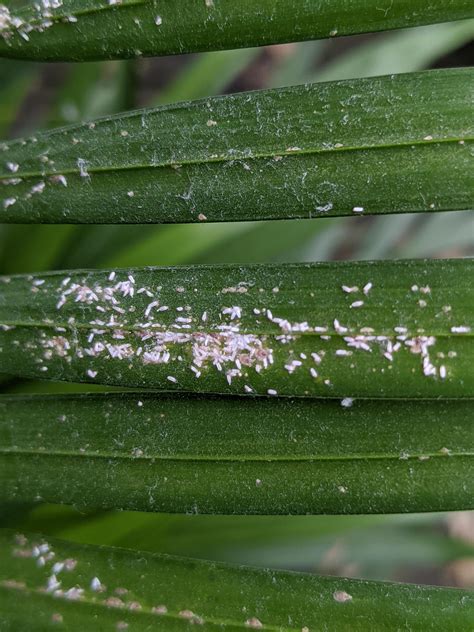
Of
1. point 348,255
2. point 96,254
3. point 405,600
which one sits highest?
point 348,255

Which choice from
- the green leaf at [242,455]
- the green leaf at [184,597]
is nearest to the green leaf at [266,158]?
the green leaf at [242,455]

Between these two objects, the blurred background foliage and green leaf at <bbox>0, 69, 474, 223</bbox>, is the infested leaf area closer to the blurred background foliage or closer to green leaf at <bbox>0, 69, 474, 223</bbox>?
green leaf at <bbox>0, 69, 474, 223</bbox>

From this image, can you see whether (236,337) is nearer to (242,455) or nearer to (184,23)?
(242,455)

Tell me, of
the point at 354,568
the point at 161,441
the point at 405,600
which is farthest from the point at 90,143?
the point at 354,568

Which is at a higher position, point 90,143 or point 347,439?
point 90,143

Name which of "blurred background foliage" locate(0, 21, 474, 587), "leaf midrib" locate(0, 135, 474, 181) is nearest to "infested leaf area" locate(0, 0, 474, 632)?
"leaf midrib" locate(0, 135, 474, 181)

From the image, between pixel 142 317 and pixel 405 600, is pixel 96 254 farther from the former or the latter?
pixel 405 600
